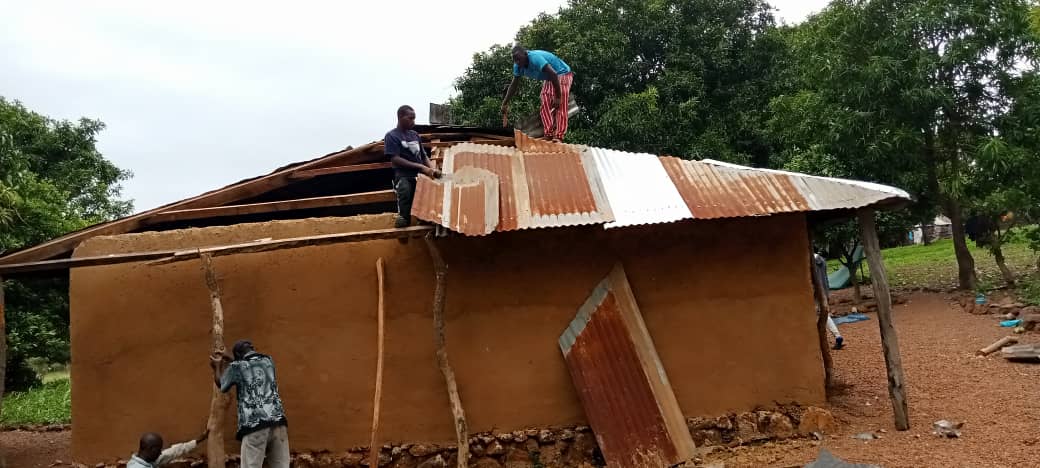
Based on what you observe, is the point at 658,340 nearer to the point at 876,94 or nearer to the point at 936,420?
the point at 936,420

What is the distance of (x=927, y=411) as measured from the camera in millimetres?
6148

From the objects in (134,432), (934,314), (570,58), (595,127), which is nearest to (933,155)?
(934,314)

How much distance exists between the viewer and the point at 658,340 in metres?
5.78

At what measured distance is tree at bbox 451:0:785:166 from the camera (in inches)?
604

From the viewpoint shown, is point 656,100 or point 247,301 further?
point 656,100

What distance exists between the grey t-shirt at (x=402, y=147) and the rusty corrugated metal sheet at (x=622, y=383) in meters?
1.99

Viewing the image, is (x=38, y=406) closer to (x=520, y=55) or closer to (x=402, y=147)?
(x=402, y=147)

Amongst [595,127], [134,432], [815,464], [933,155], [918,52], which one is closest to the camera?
[815,464]

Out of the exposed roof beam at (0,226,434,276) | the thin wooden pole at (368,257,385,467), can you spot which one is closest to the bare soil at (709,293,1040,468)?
the thin wooden pole at (368,257,385,467)

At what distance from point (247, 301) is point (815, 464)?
4.84 meters

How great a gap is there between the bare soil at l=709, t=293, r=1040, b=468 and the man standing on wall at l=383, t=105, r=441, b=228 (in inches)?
133

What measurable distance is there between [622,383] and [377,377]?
207 cm

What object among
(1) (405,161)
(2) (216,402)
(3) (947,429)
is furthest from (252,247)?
(3) (947,429)

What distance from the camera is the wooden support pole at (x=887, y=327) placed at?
5.66 m
